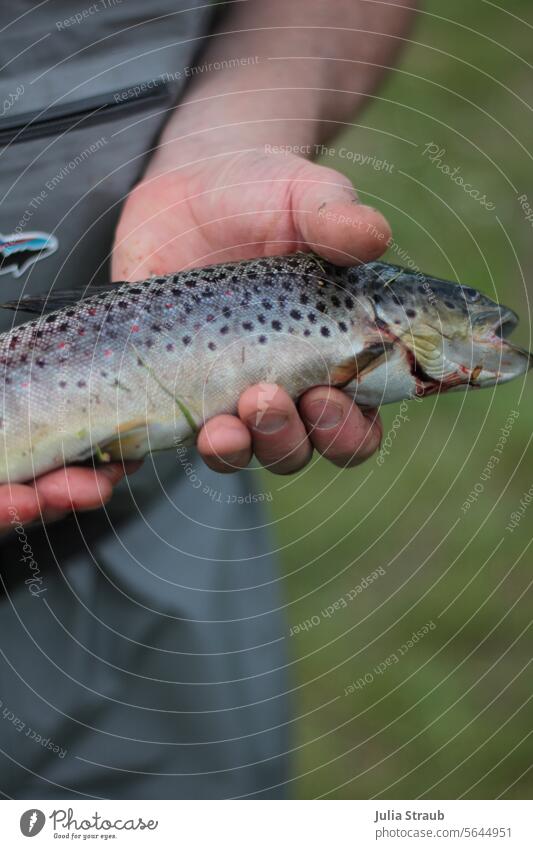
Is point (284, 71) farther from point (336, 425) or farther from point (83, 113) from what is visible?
point (336, 425)

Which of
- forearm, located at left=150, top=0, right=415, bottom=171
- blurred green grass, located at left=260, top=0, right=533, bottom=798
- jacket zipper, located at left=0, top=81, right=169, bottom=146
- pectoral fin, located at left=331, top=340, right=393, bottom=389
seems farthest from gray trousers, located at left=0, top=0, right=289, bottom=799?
blurred green grass, located at left=260, top=0, right=533, bottom=798

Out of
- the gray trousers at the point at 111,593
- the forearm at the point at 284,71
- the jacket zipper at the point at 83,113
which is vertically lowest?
the gray trousers at the point at 111,593

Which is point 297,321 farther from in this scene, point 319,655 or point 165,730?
point 319,655

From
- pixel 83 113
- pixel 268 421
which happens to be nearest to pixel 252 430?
pixel 268 421

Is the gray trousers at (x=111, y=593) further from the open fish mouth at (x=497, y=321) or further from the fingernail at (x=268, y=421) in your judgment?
the open fish mouth at (x=497, y=321)

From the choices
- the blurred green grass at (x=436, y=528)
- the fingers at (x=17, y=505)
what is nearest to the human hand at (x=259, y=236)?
the fingers at (x=17, y=505)
